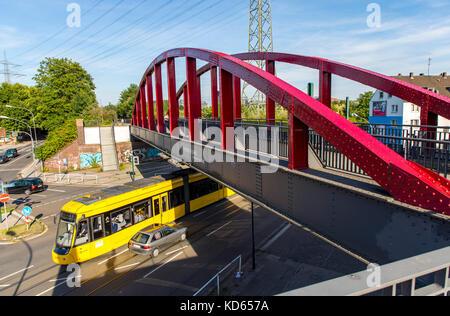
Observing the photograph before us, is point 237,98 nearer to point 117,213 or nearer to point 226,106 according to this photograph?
point 226,106

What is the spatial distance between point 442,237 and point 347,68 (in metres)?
7.86

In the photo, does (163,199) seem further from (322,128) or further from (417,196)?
(417,196)

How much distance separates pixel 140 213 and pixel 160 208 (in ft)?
4.87

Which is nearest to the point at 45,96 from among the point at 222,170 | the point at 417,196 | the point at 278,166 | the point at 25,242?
the point at 25,242

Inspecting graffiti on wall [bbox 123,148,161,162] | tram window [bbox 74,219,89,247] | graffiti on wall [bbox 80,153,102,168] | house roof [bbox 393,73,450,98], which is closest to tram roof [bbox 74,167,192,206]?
tram window [bbox 74,219,89,247]

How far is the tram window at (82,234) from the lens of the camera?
41.4 ft

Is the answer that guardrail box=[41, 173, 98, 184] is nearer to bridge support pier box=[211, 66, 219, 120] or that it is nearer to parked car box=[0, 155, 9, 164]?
parked car box=[0, 155, 9, 164]

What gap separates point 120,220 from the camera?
47.0 ft

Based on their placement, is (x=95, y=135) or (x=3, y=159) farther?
(x=3, y=159)

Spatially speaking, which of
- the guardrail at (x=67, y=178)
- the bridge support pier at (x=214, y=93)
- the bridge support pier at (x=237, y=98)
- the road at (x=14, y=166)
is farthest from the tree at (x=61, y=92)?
the bridge support pier at (x=237, y=98)

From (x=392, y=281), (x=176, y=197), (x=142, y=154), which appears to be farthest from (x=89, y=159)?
(x=392, y=281)

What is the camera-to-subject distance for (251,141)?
384 inches

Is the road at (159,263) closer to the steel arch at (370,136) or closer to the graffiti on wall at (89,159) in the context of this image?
the steel arch at (370,136)

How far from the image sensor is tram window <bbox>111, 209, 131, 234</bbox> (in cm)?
1397
